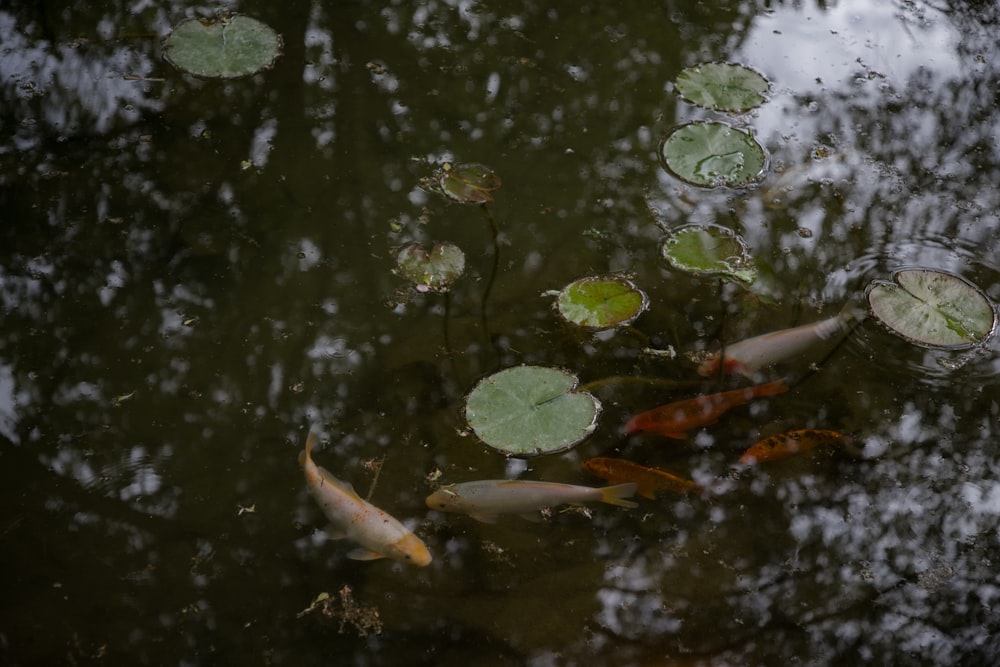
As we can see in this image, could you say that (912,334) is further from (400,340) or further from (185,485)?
(185,485)

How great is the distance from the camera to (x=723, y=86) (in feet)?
11.6

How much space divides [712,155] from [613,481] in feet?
5.20

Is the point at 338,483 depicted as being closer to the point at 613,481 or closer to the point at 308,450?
the point at 308,450

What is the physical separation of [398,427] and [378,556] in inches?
17.5

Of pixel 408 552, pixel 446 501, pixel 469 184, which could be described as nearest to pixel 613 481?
pixel 446 501

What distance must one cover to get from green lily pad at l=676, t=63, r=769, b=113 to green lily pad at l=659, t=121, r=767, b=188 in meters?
0.21

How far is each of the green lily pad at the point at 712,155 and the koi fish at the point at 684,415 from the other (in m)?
1.04

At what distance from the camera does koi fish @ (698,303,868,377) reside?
2584 mm

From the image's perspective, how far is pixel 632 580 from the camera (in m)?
2.19

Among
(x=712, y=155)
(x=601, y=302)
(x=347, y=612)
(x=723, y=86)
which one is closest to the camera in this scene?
(x=347, y=612)

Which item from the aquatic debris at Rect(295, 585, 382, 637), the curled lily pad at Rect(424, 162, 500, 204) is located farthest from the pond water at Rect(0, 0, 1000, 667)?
the curled lily pad at Rect(424, 162, 500, 204)

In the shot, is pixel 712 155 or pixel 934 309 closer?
pixel 934 309

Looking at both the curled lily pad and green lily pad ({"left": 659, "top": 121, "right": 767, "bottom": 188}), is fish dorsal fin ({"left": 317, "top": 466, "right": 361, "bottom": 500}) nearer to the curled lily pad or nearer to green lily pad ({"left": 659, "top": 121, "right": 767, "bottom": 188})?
the curled lily pad

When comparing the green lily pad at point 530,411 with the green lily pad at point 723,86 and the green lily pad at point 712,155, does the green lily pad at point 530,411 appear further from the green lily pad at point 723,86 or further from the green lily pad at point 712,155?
the green lily pad at point 723,86
